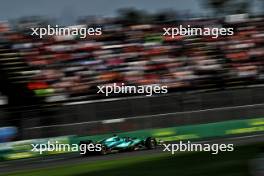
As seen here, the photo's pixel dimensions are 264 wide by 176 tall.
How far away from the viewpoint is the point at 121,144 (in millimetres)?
14219

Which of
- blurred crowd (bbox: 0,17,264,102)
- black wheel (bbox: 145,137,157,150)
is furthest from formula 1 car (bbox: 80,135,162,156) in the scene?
blurred crowd (bbox: 0,17,264,102)

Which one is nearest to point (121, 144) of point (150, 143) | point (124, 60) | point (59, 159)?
point (150, 143)

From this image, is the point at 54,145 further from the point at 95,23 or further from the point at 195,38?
the point at 195,38

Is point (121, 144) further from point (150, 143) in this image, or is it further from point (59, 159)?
point (59, 159)

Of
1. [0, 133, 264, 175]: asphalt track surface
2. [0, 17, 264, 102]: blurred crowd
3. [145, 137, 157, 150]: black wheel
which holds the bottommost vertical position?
[0, 133, 264, 175]: asphalt track surface

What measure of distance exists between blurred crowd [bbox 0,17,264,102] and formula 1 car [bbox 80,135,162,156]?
4.84 ft

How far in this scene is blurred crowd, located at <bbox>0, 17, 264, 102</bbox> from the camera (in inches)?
599

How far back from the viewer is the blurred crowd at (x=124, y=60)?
15227mm

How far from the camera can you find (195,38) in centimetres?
1708

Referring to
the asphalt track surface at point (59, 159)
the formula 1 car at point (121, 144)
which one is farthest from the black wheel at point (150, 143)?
the asphalt track surface at point (59, 159)

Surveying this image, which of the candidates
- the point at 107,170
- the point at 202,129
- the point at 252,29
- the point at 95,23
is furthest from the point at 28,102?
the point at 107,170

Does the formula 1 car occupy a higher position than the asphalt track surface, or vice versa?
the formula 1 car

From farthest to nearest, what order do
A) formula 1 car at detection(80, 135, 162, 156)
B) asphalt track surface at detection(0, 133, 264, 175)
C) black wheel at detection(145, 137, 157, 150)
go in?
black wheel at detection(145, 137, 157, 150) < formula 1 car at detection(80, 135, 162, 156) < asphalt track surface at detection(0, 133, 264, 175)

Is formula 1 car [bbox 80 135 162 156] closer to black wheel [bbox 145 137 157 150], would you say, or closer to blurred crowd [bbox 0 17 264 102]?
black wheel [bbox 145 137 157 150]
